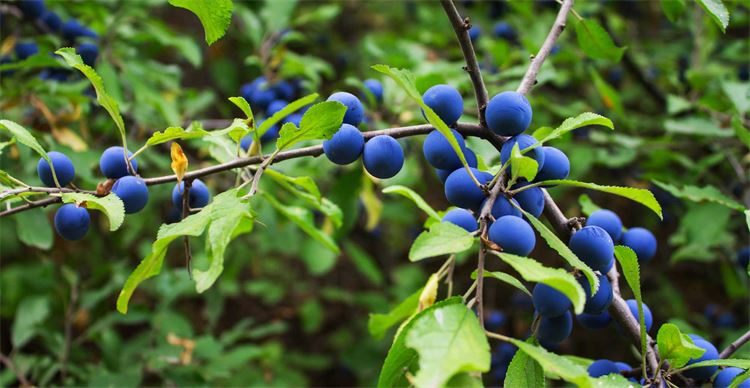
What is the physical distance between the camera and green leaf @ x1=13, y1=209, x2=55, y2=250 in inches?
63.3

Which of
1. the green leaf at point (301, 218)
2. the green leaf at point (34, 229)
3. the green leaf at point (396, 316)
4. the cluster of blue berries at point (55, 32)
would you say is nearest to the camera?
the green leaf at point (396, 316)

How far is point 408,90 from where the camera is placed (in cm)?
90

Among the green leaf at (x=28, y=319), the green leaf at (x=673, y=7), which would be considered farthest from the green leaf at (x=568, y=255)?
the green leaf at (x=28, y=319)

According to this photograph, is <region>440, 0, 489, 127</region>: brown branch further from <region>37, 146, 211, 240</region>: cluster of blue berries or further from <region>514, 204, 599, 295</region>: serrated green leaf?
<region>37, 146, 211, 240</region>: cluster of blue berries

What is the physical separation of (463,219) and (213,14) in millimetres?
501

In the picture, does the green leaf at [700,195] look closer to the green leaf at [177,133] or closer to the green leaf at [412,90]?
the green leaf at [412,90]

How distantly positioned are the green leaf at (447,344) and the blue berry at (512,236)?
0.40 ft

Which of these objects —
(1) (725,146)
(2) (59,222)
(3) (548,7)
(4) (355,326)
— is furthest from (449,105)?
(4) (355,326)

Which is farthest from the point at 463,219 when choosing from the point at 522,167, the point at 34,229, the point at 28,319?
the point at 28,319

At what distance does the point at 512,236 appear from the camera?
91cm

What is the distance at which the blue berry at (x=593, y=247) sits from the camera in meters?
0.98

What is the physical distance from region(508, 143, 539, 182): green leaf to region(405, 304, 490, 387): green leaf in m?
0.22

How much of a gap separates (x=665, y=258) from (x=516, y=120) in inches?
87.6

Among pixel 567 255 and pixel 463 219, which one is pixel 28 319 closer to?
pixel 463 219
